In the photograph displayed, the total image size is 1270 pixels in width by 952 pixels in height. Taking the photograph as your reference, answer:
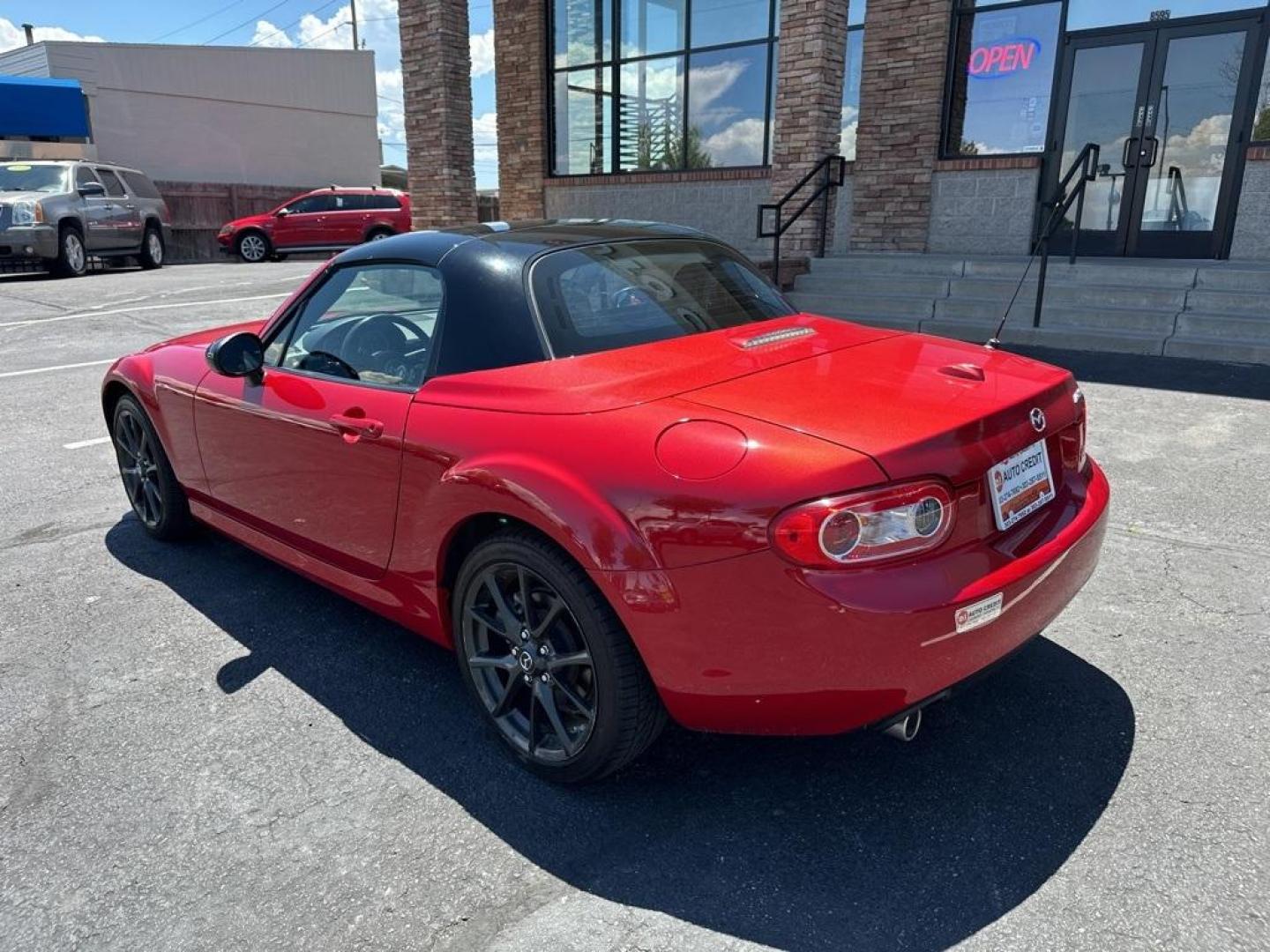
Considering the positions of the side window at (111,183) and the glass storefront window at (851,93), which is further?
the side window at (111,183)

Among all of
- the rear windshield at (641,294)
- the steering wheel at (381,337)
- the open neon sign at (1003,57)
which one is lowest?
the steering wheel at (381,337)

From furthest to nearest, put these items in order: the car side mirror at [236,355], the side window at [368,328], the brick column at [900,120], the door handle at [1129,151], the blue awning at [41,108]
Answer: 1. the blue awning at [41,108]
2. the brick column at [900,120]
3. the door handle at [1129,151]
4. the car side mirror at [236,355]
5. the side window at [368,328]

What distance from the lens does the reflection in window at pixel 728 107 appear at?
13047mm

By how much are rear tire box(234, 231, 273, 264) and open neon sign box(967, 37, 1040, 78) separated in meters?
17.7

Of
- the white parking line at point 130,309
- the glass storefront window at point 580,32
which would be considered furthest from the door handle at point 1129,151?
the white parking line at point 130,309

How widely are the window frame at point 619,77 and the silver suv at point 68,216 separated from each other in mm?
8936

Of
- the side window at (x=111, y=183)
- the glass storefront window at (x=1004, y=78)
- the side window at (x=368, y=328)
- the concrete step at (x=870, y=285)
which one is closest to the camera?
the side window at (x=368, y=328)

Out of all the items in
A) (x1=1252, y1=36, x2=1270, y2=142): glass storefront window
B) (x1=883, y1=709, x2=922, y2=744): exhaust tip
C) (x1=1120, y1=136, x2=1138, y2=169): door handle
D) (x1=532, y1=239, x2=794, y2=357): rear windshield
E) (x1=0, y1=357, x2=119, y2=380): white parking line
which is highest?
(x1=1252, y1=36, x2=1270, y2=142): glass storefront window

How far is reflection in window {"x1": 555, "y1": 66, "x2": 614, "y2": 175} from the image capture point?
49.0 ft

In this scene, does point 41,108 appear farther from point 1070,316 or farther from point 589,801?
point 589,801

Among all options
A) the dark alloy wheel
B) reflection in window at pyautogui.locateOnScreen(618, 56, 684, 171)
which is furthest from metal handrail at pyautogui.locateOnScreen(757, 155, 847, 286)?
the dark alloy wheel

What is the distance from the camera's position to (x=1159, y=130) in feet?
33.8

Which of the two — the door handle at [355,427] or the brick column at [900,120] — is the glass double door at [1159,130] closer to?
the brick column at [900,120]

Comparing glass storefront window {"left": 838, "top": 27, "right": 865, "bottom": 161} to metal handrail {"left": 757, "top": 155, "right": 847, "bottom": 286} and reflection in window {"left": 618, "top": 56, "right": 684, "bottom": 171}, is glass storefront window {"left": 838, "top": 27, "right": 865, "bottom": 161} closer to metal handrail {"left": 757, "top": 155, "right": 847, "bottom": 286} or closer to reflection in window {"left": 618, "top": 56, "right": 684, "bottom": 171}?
metal handrail {"left": 757, "top": 155, "right": 847, "bottom": 286}
